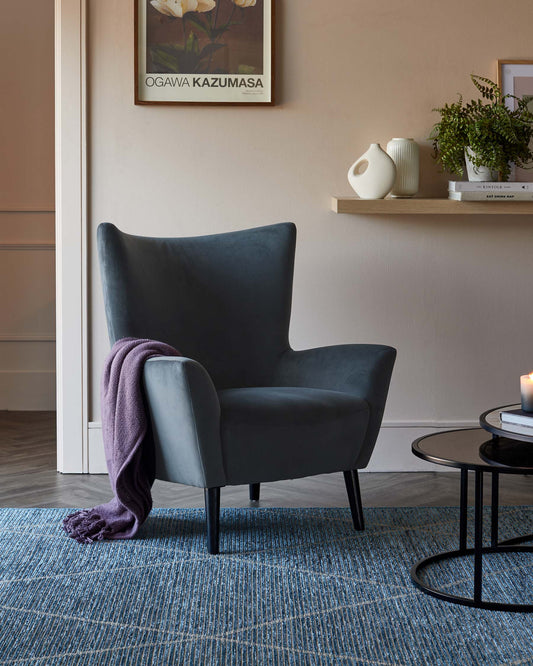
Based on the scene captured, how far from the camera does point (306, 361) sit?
3076 millimetres

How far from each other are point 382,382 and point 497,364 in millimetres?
1045

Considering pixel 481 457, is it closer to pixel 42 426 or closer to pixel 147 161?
pixel 147 161

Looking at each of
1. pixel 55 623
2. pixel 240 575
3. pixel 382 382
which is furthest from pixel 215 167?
pixel 55 623

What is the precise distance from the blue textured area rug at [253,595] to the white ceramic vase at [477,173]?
4.24 feet

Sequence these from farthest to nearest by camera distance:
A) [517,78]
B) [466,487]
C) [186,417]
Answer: [517,78] → [186,417] → [466,487]

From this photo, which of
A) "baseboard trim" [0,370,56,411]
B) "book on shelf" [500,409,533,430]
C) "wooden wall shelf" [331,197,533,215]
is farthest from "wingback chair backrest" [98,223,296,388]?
"baseboard trim" [0,370,56,411]

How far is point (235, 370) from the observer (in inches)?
124

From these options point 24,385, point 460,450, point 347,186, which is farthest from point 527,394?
point 24,385

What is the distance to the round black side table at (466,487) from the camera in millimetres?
2125

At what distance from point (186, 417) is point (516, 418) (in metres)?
0.89

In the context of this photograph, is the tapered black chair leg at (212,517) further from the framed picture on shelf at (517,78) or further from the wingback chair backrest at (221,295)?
the framed picture on shelf at (517,78)

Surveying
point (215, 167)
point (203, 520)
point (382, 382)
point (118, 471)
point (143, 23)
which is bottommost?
point (203, 520)

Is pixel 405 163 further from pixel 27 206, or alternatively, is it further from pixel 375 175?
pixel 27 206

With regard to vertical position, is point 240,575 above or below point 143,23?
below
